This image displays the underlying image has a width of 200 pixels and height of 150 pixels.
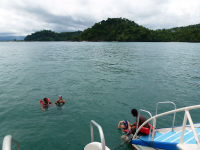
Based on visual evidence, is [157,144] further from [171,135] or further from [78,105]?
[78,105]

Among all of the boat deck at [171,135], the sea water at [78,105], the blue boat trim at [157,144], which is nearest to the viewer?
the blue boat trim at [157,144]

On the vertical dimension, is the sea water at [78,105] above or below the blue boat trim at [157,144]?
below

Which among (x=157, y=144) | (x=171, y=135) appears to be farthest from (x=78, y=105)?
(x=157, y=144)

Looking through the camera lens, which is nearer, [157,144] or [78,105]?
[157,144]

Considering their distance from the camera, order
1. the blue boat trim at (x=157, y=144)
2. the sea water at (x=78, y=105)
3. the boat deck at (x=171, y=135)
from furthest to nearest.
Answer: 1. the sea water at (x=78, y=105)
2. the boat deck at (x=171, y=135)
3. the blue boat trim at (x=157, y=144)

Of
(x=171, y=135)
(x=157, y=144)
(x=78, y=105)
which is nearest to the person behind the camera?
(x=157, y=144)

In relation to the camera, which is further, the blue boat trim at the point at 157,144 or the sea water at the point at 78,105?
the sea water at the point at 78,105

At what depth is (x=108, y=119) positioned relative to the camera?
966 cm

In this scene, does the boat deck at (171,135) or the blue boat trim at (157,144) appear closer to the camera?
the blue boat trim at (157,144)

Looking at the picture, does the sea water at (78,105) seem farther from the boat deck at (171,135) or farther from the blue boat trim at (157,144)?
the boat deck at (171,135)

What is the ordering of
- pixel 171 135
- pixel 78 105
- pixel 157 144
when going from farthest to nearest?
pixel 78 105
pixel 171 135
pixel 157 144

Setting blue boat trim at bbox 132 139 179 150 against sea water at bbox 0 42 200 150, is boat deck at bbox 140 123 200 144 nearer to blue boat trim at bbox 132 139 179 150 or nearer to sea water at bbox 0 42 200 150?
blue boat trim at bbox 132 139 179 150

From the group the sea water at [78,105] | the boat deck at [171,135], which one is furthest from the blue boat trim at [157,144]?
the sea water at [78,105]

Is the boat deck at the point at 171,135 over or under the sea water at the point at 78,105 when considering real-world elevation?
over
